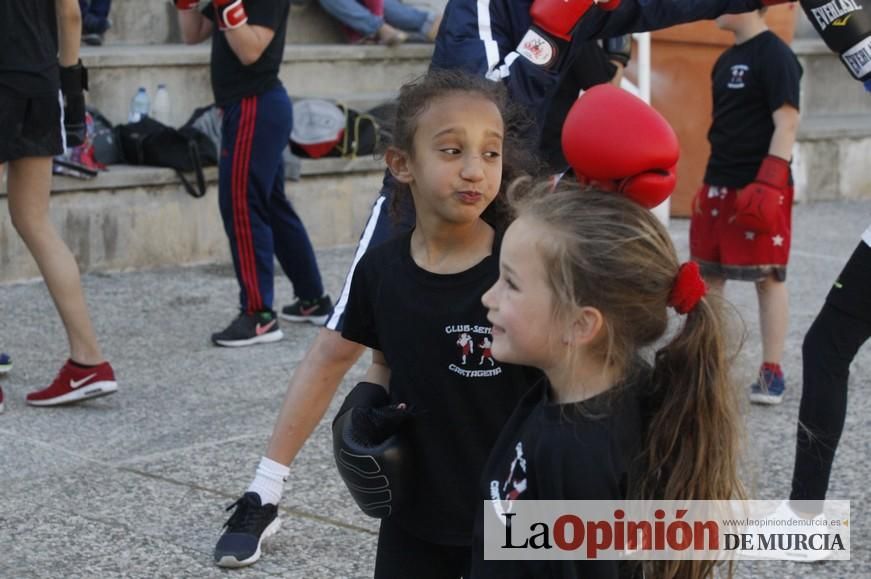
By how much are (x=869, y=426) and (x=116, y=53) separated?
491 cm

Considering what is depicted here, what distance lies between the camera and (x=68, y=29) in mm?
5219

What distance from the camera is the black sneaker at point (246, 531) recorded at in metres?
3.72

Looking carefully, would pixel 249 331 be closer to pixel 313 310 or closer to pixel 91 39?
pixel 313 310

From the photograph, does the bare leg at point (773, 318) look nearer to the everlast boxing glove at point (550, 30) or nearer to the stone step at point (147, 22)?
the everlast boxing glove at point (550, 30)

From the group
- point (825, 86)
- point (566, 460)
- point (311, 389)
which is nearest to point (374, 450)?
point (566, 460)

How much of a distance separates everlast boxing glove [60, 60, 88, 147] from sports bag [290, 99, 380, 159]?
2.58m

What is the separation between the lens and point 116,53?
810 cm

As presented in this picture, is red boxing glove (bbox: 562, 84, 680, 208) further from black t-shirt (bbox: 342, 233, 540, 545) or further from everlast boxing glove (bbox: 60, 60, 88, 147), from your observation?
everlast boxing glove (bbox: 60, 60, 88, 147)

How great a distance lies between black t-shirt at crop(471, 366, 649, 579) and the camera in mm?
2047

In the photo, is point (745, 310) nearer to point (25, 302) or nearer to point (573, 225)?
point (25, 302)

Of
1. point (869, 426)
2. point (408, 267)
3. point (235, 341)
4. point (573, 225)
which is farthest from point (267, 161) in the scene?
point (573, 225)

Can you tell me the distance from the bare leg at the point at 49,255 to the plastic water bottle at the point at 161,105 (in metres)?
3.04

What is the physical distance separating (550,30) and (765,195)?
195 cm

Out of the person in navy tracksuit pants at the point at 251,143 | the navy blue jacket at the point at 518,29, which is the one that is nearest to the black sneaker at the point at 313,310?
the person in navy tracksuit pants at the point at 251,143
